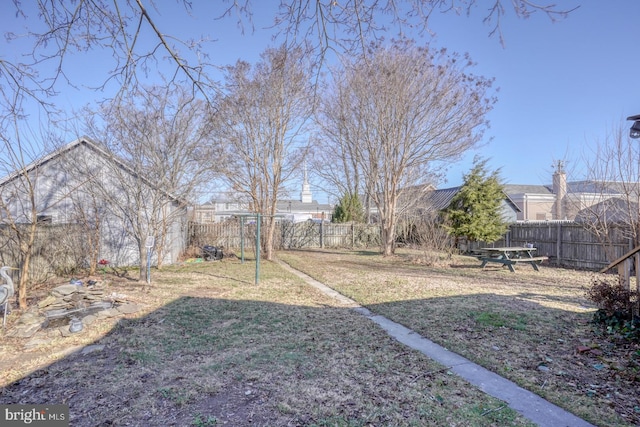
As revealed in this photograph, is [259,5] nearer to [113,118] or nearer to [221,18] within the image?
[221,18]

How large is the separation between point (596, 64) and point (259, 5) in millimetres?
6483

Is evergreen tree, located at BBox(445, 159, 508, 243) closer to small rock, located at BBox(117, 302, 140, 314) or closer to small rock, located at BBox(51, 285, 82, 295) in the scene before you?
small rock, located at BBox(117, 302, 140, 314)

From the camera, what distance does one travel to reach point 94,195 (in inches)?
374

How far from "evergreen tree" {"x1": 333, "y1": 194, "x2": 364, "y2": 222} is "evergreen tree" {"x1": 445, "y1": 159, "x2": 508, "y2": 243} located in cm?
794

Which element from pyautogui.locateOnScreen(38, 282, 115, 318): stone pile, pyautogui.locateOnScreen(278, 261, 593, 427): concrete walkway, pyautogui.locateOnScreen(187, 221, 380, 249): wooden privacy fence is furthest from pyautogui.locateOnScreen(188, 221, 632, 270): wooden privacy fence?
pyautogui.locateOnScreen(38, 282, 115, 318): stone pile


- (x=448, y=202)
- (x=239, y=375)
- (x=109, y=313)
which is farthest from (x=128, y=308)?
(x=448, y=202)

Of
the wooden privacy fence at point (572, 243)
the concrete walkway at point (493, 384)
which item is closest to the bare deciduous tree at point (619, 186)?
the wooden privacy fence at point (572, 243)

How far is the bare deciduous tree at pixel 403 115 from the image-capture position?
1312 centimetres

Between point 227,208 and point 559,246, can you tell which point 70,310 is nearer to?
point 227,208

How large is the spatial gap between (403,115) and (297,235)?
9.15 m

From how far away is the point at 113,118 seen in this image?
28.9 feet

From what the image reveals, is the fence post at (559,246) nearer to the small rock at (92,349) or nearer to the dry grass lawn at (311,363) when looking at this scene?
the dry grass lawn at (311,363)

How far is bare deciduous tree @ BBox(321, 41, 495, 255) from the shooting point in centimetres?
1312

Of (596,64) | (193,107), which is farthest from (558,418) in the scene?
(193,107)
